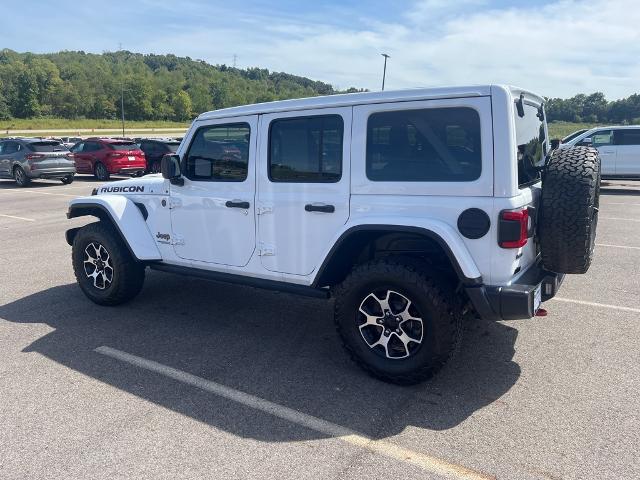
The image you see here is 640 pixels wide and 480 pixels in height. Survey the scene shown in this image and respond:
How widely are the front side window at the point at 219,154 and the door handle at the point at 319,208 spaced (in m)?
0.72

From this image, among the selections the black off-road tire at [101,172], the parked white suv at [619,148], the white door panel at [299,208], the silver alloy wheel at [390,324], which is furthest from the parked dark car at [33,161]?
the silver alloy wheel at [390,324]

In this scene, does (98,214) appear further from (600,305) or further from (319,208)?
(600,305)

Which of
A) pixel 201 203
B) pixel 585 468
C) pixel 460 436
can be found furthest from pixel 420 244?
pixel 201 203

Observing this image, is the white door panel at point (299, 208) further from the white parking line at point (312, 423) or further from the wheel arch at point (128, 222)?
the wheel arch at point (128, 222)

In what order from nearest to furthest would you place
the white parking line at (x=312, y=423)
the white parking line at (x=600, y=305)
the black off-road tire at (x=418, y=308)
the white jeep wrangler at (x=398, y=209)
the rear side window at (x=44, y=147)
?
the white parking line at (x=312, y=423)
the white jeep wrangler at (x=398, y=209)
the black off-road tire at (x=418, y=308)
the white parking line at (x=600, y=305)
the rear side window at (x=44, y=147)

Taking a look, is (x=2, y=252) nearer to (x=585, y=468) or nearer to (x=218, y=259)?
(x=218, y=259)

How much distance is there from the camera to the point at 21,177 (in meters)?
16.8

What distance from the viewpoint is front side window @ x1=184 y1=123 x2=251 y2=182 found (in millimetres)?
4273

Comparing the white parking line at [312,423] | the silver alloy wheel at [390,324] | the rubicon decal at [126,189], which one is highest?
the rubicon decal at [126,189]

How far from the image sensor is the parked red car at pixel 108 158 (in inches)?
712

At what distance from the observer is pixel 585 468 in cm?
264

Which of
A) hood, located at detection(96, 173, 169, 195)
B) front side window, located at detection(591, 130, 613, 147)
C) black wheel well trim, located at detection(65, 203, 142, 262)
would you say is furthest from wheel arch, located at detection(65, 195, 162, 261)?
front side window, located at detection(591, 130, 613, 147)

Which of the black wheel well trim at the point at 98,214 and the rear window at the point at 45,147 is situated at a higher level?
→ the rear window at the point at 45,147

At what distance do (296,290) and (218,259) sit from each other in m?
0.87
